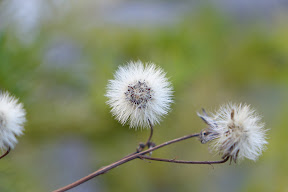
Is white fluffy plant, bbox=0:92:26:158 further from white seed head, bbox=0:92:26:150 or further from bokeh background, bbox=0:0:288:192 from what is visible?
bokeh background, bbox=0:0:288:192

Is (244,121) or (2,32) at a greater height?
(2,32)

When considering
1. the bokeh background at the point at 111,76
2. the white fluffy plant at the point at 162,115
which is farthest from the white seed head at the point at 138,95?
the bokeh background at the point at 111,76

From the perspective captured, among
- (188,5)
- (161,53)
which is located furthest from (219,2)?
(161,53)

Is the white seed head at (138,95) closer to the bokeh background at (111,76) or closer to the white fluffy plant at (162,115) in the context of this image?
the white fluffy plant at (162,115)

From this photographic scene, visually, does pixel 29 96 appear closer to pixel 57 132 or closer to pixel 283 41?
pixel 57 132

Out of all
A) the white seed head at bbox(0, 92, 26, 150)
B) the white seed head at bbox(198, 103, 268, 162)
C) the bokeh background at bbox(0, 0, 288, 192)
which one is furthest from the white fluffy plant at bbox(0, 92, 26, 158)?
the bokeh background at bbox(0, 0, 288, 192)
